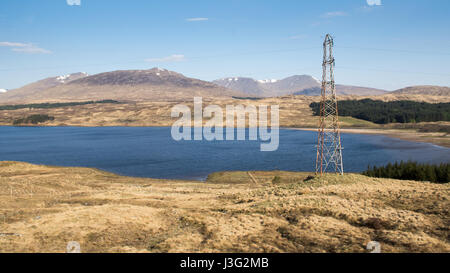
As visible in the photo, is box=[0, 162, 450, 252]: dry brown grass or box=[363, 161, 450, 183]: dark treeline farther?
box=[363, 161, 450, 183]: dark treeline

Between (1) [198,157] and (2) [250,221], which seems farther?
(1) [198,157]

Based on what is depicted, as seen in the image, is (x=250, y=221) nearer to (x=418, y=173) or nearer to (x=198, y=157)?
(x=418, y=173)

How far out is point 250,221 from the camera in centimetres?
2555

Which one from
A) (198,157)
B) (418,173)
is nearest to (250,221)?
(418,173)

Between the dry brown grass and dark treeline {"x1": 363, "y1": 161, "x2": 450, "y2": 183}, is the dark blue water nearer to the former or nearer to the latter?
Result: dark treeline {"x1": 363, "y1": 161, "x2": 450, "y2": 183}

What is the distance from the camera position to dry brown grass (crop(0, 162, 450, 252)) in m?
20.8

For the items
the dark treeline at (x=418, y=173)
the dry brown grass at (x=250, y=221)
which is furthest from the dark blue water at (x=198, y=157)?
the dry brown grass at (x=250, y=221)

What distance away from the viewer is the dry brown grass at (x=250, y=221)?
2078cm

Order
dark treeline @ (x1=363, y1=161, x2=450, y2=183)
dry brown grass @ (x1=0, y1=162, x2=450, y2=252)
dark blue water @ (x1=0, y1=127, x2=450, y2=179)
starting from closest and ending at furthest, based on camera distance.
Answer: dry brown grass @ (x1=0, y1=162, x2=450, y2=252)
dark treeline @ (x1=363, y1=161, x2=450, y2=183)
dark blue water @ (x1=0, y1=127, x2=450, y2=179)

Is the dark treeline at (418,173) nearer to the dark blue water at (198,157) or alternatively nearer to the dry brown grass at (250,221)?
the dry brown grass at (250,221)

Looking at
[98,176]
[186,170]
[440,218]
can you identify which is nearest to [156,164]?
[186,170]

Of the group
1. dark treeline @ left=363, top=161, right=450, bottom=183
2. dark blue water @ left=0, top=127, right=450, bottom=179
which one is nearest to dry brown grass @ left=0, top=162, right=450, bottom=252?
dark treeline @ left=363, top=161, right=450, bottom=183
